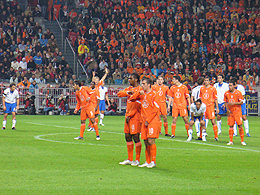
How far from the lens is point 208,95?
15.5 meters

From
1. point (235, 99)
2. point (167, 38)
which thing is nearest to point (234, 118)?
point (235, 99)

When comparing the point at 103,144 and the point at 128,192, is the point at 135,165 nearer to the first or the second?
the point at 128,192

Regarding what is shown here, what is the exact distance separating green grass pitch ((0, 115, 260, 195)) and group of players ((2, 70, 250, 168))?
618 mm

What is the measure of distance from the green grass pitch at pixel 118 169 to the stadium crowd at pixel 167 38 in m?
18.7

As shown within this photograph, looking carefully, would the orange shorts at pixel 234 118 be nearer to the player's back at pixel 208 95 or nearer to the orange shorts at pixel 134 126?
the player's back at pixel 208 95

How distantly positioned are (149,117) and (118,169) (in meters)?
1.32

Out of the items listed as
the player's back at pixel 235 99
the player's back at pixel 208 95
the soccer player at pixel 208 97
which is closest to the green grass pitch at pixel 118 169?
the player's back at pixel 235 99

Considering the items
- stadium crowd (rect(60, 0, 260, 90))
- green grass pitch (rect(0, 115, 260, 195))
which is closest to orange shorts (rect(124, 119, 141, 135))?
green grass pitch (rect(0, 115, 260, 195))

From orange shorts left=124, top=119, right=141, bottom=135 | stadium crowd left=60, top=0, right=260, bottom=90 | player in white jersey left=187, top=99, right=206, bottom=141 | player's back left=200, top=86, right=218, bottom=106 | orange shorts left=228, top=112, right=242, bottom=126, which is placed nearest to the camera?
orange shorts left=124, top=119, right=141, bottom=135

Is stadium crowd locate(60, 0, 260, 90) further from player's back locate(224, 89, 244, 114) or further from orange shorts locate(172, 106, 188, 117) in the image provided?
player's back locate(224, 89, 244, 114)

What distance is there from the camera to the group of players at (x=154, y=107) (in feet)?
30.0

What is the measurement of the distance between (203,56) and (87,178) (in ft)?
88.8

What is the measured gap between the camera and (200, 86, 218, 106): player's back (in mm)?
15469

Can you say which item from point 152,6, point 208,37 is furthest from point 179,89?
point 152,6
